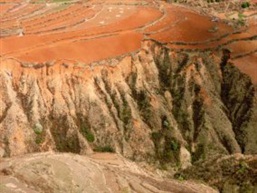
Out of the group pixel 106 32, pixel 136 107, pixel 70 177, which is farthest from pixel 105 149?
pixel 70 177

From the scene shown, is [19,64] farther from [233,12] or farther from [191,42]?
[233,12]

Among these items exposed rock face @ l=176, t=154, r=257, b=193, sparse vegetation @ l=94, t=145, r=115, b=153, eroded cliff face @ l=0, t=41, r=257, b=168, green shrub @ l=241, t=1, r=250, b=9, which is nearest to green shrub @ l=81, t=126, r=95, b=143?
eroded cliff face @ l=0, t=41, r=257, b=168

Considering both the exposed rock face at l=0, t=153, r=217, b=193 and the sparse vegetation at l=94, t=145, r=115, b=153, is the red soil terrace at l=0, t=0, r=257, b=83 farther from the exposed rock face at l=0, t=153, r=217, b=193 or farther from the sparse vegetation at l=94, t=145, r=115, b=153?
the exposed rock face at l=0, t=153, r=217, b=193

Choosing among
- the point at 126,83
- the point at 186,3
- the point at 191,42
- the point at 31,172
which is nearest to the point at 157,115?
the point at 126,83

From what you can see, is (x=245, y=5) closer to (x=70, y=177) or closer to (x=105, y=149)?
(x=105, y=149)

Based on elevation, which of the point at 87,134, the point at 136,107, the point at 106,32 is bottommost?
the point at 87,134

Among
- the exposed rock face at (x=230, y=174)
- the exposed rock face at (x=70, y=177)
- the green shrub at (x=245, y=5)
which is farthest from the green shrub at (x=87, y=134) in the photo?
the green shrub at (x=245, y=5)
